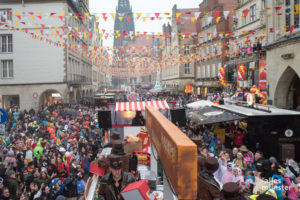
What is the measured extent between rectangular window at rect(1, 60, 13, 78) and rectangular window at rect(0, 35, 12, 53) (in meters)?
1.26

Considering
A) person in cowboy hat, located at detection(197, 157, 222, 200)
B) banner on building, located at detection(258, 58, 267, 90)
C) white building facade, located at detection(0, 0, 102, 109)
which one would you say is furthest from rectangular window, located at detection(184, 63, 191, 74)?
person in cowboy hat, located at detection(197, 157, 222, 200)

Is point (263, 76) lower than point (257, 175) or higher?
higher

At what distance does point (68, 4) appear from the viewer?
1264 inches

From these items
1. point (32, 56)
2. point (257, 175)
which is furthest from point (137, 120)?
point (32, 56)

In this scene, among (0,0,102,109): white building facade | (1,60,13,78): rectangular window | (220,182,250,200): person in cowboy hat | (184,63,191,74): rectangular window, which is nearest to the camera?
(220,182,250,200): person in cowboy hat

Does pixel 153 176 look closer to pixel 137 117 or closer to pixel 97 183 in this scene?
pixel 97 183

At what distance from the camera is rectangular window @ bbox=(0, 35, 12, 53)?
30.5 meters

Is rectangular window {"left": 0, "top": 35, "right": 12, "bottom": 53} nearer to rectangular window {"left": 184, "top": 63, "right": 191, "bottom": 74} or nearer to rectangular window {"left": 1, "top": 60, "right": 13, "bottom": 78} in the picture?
rectangular window {"left": 1, "top": 60, "right": 13, "bottom": 78}

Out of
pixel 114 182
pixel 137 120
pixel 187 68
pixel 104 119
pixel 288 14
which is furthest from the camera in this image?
pixel 187 68

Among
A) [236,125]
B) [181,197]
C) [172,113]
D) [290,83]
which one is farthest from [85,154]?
[290,83]

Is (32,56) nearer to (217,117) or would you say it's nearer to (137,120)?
(137,120)

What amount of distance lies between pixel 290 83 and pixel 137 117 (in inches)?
A: 442

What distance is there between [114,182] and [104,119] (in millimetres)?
7851

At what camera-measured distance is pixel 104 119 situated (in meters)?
11.9
